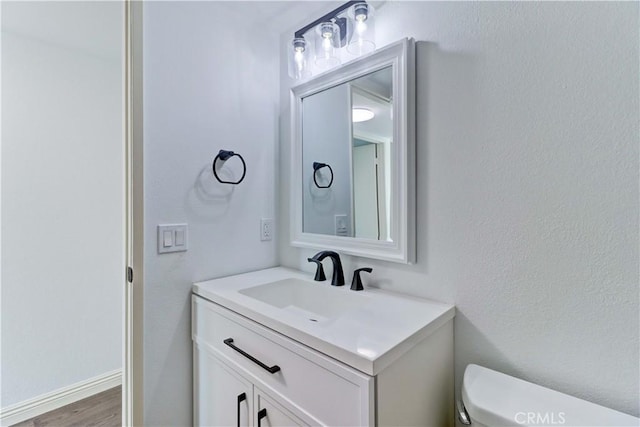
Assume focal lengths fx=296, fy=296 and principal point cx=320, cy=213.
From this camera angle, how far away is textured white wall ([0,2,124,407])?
167cm

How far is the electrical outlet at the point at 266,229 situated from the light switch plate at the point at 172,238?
1.29 feet

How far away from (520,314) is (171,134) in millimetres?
1456

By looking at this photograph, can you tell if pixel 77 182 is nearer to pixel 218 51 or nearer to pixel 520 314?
pixel 218 51

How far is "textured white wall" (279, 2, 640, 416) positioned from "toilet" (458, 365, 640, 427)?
9 cm

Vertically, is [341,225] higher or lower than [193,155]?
lower

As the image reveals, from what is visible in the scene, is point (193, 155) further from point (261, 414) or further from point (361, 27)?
point (261, 414)

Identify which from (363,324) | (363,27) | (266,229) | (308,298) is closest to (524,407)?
(363,324)

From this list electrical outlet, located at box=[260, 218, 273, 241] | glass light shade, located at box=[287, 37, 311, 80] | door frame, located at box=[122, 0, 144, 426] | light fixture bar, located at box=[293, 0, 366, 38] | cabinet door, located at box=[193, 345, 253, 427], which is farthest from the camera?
electrical outlet, located at box=[260, 218, 273, 241]

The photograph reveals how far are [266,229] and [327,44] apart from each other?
0.96 metres

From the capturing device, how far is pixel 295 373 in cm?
84

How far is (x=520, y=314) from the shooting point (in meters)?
0.90

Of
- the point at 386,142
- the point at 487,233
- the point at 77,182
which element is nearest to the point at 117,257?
the point at 77,182

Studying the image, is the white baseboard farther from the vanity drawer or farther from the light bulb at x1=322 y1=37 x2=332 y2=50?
the light bulb at x1=322 y1=37 x2=332 y2=50

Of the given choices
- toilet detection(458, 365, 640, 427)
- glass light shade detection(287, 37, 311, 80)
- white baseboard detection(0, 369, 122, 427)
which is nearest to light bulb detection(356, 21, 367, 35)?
glass light shade detection(287, 37, 311, 80)
